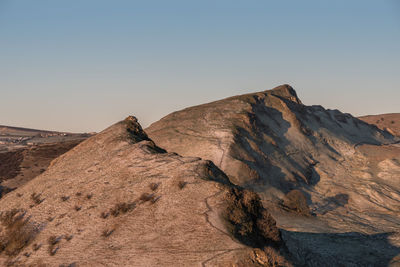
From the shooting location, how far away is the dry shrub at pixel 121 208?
52.3ft

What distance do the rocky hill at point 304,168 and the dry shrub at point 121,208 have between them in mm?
7406

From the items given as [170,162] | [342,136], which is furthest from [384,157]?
A: [170,162]

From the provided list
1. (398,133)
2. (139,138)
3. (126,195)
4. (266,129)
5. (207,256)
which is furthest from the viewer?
(398,133)

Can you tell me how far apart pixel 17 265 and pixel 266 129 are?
35155 millimetres

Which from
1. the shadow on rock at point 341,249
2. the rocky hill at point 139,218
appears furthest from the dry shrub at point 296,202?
the rocky hill at point 139,218

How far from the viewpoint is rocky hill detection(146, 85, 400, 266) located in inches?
967

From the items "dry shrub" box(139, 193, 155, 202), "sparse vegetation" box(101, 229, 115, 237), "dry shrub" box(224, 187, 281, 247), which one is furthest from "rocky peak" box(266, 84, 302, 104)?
"sparse vegetation" box(101, 229, 115, 237)

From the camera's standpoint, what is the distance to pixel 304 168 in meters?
43.3

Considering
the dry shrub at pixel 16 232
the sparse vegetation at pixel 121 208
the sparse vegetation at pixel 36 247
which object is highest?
the sparse vegetation at pixel 121 208

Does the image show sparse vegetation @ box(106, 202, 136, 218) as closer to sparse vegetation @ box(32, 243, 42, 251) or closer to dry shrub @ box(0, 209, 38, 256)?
sparse vegetation @ box(32, 243, 42, 251)

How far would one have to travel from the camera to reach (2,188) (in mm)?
40812

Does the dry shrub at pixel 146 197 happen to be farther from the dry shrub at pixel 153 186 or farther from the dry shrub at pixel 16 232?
the dry shrub at pixel 16 232

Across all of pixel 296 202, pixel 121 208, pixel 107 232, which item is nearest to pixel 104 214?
pixel 121 208

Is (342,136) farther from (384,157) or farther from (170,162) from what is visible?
(170,162)
